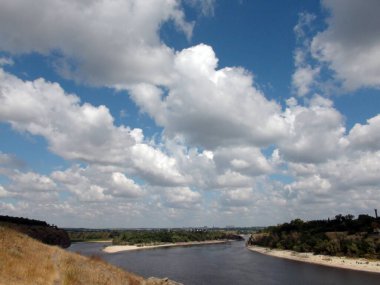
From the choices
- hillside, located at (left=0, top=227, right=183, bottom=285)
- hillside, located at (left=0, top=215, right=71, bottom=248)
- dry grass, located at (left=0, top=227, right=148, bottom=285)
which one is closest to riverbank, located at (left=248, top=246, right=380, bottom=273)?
hillside, located at (left=0, top=227, right=183, bottom=285)

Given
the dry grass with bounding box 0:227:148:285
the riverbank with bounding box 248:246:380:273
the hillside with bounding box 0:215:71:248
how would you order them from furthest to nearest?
the hillside with bounding box 0:215:71:248 < the riverbank with bounding box 248:246:380:273 < the dry grass with bounding box 0:227:148:285

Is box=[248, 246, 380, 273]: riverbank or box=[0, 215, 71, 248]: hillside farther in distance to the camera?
box=[0, 215, 71, 248]: hillside

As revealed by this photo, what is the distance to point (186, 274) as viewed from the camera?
375 feet

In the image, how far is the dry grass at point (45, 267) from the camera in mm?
31562

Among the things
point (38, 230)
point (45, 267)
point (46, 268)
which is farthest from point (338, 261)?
point (46, 268)

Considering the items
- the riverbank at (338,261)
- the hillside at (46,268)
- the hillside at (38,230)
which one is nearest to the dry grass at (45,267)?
the hillside at (46,268)

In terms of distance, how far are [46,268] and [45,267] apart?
0.31 m

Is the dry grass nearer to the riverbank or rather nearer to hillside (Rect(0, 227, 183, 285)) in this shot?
hillside (Rect(0, 227, 183, 285))

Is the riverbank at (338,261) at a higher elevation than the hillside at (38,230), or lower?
lower

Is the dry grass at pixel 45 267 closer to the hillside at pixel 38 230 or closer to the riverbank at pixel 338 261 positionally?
the riverbank at pixel 338 261

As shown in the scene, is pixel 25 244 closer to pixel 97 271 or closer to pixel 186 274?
pixel 97 271

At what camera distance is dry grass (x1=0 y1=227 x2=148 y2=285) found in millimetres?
31562

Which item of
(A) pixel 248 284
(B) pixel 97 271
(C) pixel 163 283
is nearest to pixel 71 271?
(B) pixel 97 271

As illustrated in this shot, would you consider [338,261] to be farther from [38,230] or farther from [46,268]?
[46,268]
